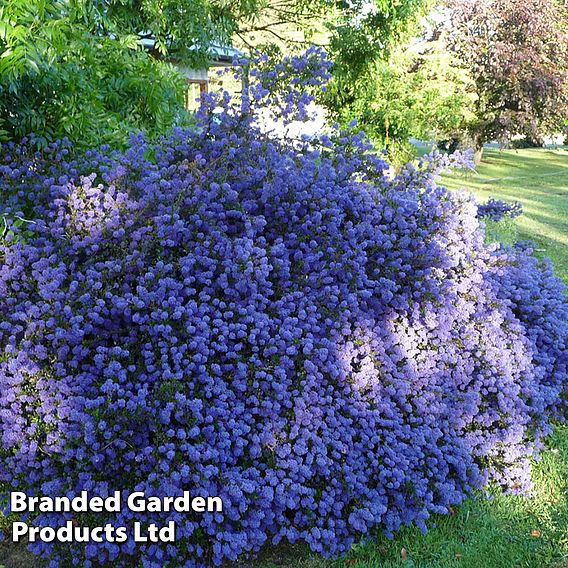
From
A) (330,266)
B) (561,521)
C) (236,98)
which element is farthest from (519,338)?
(236,98)

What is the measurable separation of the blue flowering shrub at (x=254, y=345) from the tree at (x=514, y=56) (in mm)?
15300

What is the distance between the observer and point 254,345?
2861 mm

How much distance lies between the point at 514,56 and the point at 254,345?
16824mm

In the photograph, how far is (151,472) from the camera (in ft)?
8.29

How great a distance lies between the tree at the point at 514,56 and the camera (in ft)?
56.1

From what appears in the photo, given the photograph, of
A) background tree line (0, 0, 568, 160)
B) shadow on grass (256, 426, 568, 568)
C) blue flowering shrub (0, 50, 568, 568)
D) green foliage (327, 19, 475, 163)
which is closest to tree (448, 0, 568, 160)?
background tree line (0, 0, 568, 160)

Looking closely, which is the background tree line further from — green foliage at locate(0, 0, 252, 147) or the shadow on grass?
the shadow on grass

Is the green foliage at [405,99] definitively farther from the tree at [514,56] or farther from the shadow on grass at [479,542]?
the shadow on grass at [479,542]

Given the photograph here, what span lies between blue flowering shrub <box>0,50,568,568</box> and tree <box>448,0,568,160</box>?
50.2 ft

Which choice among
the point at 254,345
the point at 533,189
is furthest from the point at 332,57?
the point at 533,189

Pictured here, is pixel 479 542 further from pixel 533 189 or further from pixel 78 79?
pixel 533 189

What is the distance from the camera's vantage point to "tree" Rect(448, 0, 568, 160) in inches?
673

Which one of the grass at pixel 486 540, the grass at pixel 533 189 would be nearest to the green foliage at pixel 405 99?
the grass at pixel 533 189

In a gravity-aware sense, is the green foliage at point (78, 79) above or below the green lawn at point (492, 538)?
above
